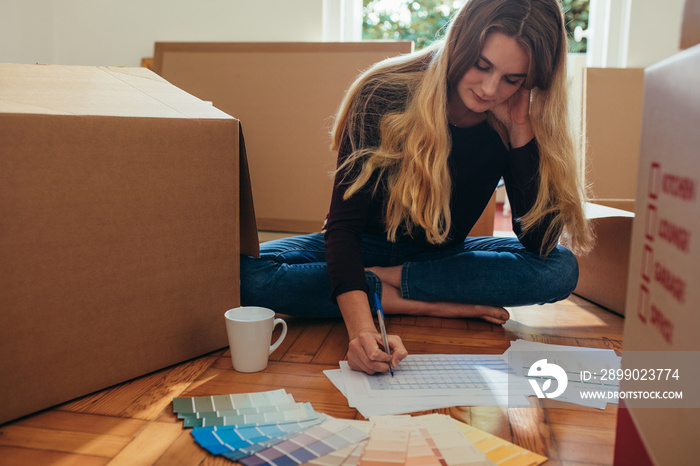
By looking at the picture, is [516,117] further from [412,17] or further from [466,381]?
[412,17]

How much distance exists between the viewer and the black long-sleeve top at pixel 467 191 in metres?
1.05

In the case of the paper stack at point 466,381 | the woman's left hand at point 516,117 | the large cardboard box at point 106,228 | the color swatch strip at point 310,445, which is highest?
the woman's left hand at point 516,117

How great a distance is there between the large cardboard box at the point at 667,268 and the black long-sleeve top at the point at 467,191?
590mm

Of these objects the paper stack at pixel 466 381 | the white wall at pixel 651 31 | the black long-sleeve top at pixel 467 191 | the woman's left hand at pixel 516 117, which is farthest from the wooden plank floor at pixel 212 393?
the white wall at pixel 651 31

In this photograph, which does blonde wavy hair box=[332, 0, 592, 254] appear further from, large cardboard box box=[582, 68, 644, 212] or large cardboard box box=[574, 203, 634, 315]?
large cardboard box box=[582, 68, 644, 212]

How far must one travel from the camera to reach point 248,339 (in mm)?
924

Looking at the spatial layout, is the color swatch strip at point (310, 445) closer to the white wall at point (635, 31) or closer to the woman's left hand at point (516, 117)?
the woman's left hand at point (516, 117)

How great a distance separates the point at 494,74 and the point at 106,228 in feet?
2.28

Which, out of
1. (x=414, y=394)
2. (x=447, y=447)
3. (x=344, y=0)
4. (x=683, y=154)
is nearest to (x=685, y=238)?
(x=683, y=154)

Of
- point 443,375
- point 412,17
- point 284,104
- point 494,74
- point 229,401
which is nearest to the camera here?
point 229,401

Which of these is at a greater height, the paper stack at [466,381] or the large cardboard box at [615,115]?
the large cardboard box at [615,115]

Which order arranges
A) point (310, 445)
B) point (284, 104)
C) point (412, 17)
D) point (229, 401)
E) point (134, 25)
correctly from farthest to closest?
point (412, 17), point (134, 25), point (284, 104), point (229, 401), point (310, 445)

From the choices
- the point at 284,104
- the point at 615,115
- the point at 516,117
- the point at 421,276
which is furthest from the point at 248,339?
the point at 615,115

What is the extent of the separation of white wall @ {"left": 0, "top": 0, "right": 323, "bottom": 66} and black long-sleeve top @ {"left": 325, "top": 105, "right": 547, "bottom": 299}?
4.38ft
